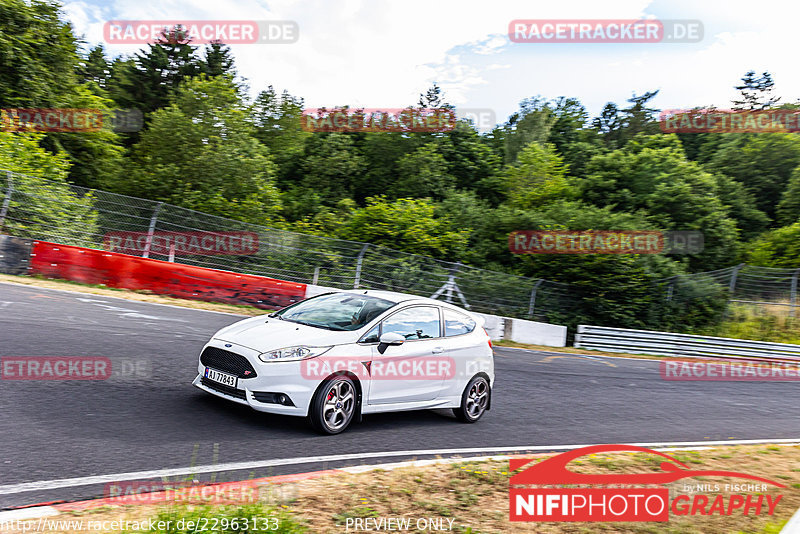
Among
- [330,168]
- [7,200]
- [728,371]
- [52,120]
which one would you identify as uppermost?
[330,168]

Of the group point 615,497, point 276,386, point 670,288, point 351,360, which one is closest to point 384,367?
point 351,360

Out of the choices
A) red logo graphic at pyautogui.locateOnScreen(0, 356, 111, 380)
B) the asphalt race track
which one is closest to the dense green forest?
the asphalt race track

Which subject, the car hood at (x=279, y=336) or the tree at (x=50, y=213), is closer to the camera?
the car hood at (x=279, y=336)

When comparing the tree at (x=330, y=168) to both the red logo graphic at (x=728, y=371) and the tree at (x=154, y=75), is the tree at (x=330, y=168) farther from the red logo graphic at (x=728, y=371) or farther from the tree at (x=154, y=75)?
the red logo graphic at (x=728, y=371)

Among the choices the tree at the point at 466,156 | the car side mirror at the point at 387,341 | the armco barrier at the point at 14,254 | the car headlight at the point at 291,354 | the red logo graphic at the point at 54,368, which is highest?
the tree at the point at 466,156

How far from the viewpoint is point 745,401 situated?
1352 centimetres

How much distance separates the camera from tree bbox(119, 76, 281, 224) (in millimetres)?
26453

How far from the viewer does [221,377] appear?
6.85 metres

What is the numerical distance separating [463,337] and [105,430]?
463cm

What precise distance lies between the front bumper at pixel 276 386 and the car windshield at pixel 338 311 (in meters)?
0.90

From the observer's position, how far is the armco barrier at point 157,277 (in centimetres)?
1504

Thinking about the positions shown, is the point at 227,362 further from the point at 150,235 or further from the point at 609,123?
the point at 609,123

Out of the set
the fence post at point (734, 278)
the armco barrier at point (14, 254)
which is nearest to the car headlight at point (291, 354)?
the armco barrier at point (14, 254)

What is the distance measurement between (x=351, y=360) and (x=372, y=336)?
491 mm
